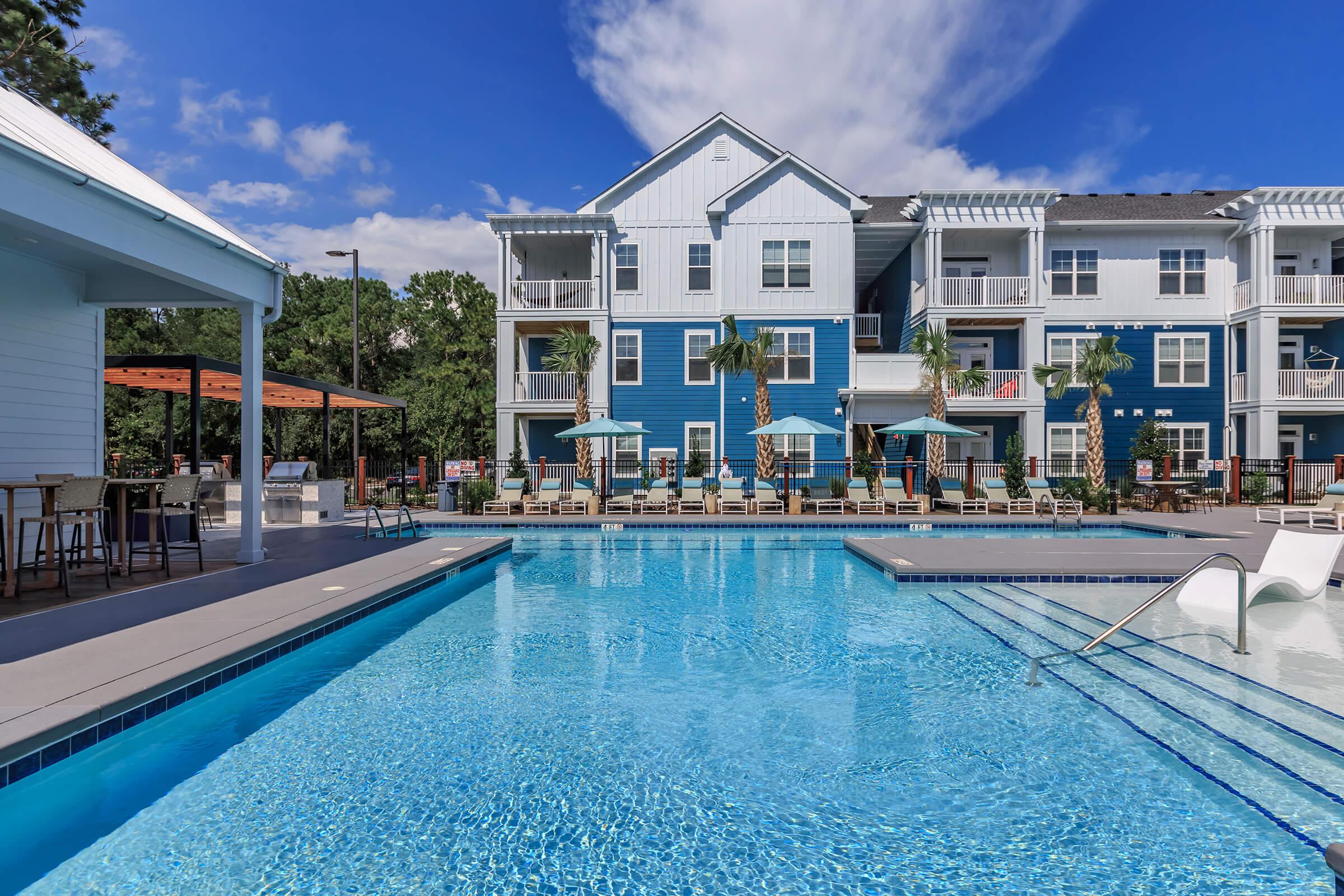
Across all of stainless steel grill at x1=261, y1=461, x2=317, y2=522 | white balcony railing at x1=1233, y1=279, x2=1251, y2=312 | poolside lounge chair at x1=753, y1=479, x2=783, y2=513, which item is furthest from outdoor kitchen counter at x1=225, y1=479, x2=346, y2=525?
white balcony railing at x1=1233, y1=279, x2=1251, y2=312

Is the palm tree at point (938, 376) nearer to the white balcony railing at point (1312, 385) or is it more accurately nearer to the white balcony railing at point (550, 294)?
the white balcony railing at point (1312, 385)

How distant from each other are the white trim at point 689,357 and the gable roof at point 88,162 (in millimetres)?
14123

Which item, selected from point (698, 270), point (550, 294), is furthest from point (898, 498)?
point (550, 294)

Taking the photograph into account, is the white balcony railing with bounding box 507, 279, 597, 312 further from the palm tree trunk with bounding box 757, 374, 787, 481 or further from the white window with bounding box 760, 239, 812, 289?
the palm tree trunk with bounding box 757, 374, 787, 481

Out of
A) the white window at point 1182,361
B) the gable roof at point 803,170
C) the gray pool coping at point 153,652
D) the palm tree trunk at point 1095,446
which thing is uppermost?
the gable roof at point 803,170

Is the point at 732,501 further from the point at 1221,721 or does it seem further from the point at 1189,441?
the point at 1189,441

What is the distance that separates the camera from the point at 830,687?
533 centimetres

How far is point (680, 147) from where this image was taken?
72.0ft

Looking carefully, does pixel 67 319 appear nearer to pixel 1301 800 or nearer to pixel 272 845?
Result: pixel 272 845

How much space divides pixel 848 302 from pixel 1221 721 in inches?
717

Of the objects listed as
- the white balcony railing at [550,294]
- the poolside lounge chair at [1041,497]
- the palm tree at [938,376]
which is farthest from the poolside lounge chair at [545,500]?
the poolside lounge chair at [1041,497]

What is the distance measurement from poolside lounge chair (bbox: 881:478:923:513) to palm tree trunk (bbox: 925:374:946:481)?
1501 mm

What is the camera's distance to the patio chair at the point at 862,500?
1741 cm

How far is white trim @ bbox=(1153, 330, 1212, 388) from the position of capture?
2188cm
